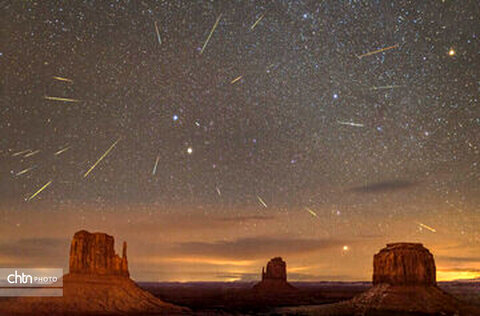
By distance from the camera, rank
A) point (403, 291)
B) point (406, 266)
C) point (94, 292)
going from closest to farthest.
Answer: point (94, 292), point (403, 291), point (406, 266)

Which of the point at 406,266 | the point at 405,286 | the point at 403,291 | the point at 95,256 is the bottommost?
the point at 403,291

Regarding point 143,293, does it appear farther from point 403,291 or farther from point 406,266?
point 406,266

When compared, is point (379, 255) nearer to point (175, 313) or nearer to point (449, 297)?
point (449, 297)

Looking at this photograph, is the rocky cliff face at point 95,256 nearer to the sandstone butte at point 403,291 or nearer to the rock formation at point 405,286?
the sandstone butte at point 403,291

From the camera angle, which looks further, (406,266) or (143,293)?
(406,266)

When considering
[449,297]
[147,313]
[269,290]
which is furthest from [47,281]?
[269,290]

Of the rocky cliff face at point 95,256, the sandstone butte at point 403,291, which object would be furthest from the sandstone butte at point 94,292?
the sandstone butte at point 403,291

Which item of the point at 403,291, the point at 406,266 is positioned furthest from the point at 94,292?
the point at 406,266
